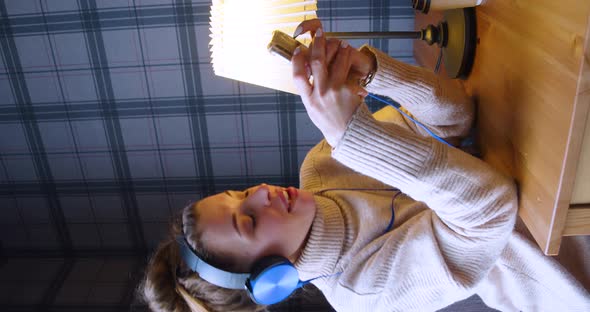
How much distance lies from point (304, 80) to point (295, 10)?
0.20 metres

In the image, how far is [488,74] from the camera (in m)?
0.72

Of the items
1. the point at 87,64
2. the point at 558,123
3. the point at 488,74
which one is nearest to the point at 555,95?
the point at 558,123

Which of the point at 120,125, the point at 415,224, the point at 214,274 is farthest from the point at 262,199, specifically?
the point at 120,125

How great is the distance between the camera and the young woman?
626mm

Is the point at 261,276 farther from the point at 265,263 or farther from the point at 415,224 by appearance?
the point at 415,224

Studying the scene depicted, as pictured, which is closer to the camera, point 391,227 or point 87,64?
point 391,227

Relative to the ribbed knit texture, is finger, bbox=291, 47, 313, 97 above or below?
above

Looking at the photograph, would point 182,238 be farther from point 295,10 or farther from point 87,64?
point 87,64

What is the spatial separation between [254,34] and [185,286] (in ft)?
1.79

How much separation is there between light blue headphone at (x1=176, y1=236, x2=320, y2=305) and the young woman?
2cm

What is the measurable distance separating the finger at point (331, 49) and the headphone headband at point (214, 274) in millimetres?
468

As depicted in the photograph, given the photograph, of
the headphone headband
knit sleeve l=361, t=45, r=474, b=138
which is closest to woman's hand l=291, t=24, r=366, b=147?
knit sleeve l=361, t=45, r=474, b=138

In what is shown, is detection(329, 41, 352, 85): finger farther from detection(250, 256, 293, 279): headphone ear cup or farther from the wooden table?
detection(250, 256, 293, 279): headphone ear cup

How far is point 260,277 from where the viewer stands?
85 cm
